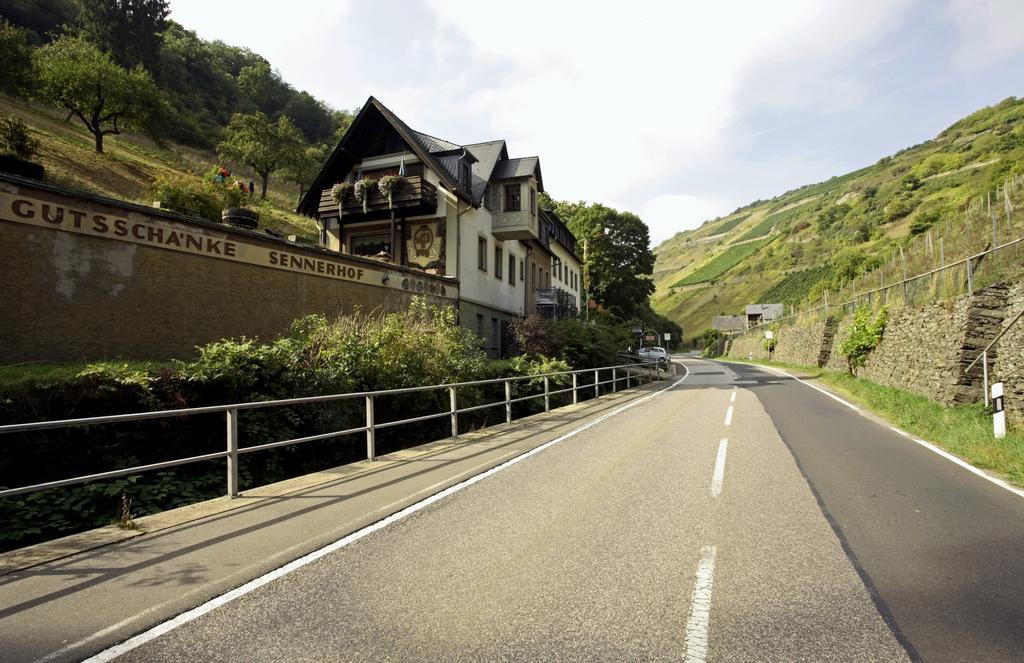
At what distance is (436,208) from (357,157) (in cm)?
503

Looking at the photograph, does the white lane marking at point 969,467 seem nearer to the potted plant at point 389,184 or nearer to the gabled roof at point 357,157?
the gabled roof at point 357,157

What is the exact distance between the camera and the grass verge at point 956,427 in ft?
24.0

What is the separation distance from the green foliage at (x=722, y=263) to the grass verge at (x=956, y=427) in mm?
157525

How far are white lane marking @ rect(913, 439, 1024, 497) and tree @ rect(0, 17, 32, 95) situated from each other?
47.5 m

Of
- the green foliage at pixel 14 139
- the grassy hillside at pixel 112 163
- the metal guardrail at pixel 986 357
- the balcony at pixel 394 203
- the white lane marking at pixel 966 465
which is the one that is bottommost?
the white lane marking at pixel 966 465

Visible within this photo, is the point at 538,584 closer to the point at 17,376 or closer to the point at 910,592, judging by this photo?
the point at 910,592

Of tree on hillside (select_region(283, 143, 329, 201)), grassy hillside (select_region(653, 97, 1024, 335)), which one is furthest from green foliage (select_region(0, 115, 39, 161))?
grassy hillside (select_region(653, 97, 1024, 335))

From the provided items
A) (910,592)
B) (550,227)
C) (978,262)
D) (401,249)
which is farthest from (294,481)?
(550,227)

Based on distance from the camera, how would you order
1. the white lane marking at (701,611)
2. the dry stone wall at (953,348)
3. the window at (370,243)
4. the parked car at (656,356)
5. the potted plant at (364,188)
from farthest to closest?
the parked car at (656,356) < the window at (370,243) < the potted plant at (364,188) < the dry stone wall at (953,348) < the white lane marking at (701,611)

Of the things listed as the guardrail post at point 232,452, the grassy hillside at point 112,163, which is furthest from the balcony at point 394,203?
the guardrail post at point 232,452

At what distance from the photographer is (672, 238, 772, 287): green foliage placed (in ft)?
542

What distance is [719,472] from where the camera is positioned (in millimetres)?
6930

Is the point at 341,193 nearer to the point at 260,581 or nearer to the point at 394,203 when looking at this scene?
the point at 394,203

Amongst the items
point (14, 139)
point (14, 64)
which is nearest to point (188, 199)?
point (14, 139)
